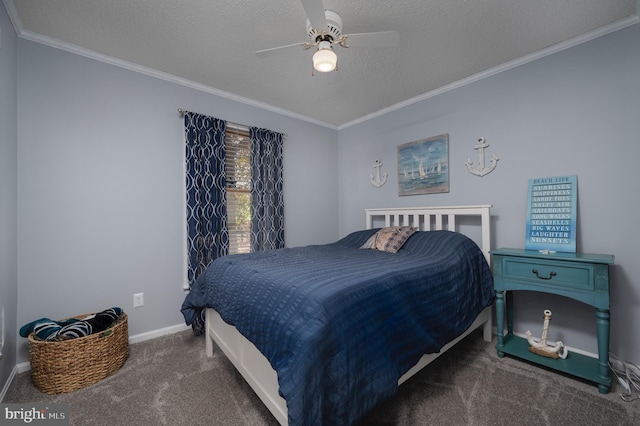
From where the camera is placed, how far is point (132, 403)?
1.53m

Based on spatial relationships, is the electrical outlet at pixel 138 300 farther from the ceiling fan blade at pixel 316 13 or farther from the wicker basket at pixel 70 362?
the ceiling fan blade at pixel 316 13

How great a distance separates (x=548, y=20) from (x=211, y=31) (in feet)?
7.82

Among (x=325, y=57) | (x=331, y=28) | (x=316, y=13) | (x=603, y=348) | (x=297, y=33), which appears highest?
(x=297, y=33)

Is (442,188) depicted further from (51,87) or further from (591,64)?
(51,87)

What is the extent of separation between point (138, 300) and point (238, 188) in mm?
1405

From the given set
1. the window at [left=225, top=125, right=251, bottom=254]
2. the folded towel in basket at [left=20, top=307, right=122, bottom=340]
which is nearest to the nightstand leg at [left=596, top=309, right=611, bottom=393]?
the window at [left=225, top=125, right=251, bottom=254]

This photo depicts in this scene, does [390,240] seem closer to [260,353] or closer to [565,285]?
[565,285]

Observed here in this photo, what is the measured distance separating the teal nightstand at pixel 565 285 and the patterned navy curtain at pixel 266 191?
2236mm

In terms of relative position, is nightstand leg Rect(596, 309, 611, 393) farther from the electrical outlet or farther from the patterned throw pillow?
the electrical outlet

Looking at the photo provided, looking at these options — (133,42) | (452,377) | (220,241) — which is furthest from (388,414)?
(133,42)

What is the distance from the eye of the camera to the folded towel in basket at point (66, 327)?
1714mm

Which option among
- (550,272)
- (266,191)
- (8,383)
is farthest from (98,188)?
(550,272)

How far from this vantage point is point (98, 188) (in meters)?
2.16

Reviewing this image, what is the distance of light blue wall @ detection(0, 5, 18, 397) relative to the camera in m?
1.59
